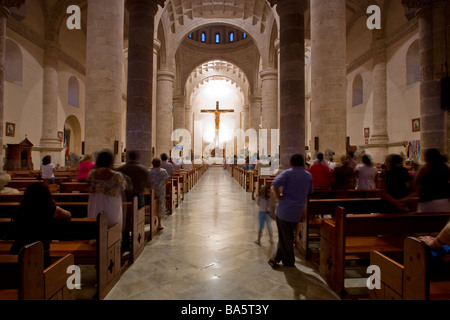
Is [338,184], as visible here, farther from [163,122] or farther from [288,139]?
[163,122]

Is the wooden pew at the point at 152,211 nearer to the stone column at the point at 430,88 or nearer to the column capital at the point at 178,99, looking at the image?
the stone column at the point at 430,88

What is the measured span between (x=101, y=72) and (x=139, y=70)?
267 cm

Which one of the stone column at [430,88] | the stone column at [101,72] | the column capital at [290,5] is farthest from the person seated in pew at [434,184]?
the stone column at [101,72]

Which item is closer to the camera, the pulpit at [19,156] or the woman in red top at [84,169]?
the woman in red top at [84,169]

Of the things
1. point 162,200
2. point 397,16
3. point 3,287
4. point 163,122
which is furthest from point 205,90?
point 3,287

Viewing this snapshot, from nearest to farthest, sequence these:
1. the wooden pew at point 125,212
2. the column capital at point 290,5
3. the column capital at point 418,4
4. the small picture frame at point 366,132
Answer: the wooden pew at point 125,212
the column capital at point 290,5
the column capital at point 418,4
the small picture frame at point 366,132

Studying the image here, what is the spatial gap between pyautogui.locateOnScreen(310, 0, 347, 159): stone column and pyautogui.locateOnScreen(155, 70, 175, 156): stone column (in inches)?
519

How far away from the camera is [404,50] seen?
1538 cm

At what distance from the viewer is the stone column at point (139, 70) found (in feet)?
27.1

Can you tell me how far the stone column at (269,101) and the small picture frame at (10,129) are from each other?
1521 cm

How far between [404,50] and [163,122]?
1599 centimetres

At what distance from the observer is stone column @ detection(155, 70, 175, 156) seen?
20.6 metres

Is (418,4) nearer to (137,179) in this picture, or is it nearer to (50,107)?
(137,179)

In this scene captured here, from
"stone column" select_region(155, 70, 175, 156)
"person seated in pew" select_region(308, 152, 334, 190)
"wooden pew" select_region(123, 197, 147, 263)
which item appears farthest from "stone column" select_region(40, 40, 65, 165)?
"person seated in pew" select_region(308, 152, 334, 190)
